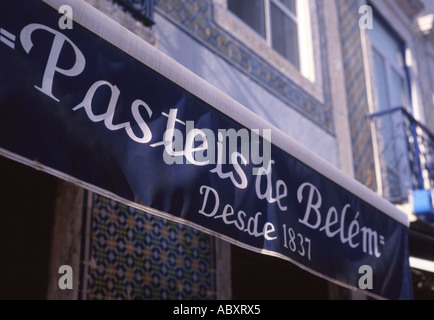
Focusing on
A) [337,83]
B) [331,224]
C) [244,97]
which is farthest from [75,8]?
[337,83]

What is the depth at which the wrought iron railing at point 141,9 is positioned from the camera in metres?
4.63

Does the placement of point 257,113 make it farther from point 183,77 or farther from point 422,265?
point 183,77

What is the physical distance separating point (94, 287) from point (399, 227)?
7.82 feet

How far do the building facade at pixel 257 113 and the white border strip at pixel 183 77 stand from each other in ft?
3.75

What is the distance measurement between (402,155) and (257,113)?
2647mm

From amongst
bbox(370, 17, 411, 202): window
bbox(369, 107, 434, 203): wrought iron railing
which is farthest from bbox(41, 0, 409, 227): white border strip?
bbox(370, 17, 411, 202): window

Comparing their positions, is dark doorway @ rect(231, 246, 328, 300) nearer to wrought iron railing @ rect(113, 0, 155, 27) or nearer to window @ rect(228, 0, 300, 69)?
wrought iron railing @ rect(113, 0, 155, 27)

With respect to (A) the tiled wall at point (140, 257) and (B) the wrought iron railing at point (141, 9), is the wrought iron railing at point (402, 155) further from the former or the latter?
(B) the wrought iron railing at point (141, 9)

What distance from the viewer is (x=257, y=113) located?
19.2 ft

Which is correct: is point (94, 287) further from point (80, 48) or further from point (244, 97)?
point (244, 97)

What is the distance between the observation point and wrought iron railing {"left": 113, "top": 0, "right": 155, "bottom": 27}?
4.63m

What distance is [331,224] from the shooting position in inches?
166

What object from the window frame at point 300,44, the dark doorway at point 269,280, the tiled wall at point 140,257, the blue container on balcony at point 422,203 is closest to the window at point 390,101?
the blue container on balcony at point 422,203

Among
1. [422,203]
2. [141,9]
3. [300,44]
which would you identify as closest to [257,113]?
[141,9]
